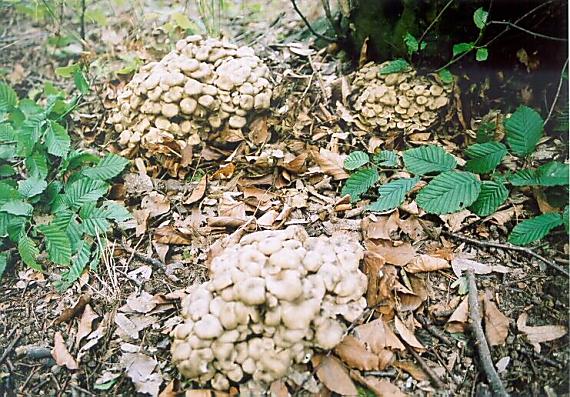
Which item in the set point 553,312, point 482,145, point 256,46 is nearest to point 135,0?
point 256,46

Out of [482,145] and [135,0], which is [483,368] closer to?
[482,145]

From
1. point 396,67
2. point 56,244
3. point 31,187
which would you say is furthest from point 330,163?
point 31,187

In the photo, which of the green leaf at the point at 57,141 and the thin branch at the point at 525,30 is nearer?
the thin branch at the point at 525,30

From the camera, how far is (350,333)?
6.04ft

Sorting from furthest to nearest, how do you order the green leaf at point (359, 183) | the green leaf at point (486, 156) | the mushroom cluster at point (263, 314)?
the green leaf at point (359, 183) < the green leaf at point (486, 156) < the mushroom cluster at point (263, 314)

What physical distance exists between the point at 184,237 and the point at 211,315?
2.21 ft

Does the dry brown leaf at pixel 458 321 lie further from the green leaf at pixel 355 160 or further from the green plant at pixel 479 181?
the green leaf at pixel 355 160

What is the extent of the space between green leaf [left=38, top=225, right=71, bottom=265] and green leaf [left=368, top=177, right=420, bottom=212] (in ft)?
3.87

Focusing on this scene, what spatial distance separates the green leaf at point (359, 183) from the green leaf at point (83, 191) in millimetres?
1012

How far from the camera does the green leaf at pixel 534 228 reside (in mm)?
1962

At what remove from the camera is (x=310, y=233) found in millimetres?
2211

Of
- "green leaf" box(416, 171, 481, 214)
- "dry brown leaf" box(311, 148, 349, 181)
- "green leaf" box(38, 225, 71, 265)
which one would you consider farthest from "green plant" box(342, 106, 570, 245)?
"green leaf" box(38, 225, 71, 265)

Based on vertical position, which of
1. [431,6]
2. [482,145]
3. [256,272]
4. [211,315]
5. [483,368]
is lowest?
[483,368]

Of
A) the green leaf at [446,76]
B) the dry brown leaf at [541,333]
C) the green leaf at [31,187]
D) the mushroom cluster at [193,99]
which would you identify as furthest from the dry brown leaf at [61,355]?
the green leaf at [446,76]
